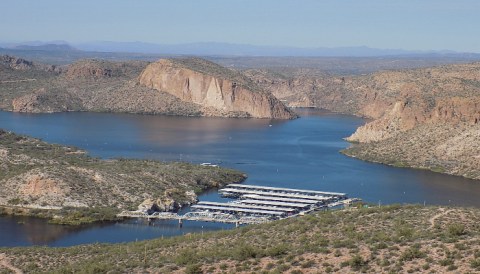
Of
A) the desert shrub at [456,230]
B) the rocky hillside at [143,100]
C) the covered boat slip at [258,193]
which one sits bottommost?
the rocky hillside at [143,100]

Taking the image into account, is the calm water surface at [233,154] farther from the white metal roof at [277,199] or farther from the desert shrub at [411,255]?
the desert shrub at [411,255]

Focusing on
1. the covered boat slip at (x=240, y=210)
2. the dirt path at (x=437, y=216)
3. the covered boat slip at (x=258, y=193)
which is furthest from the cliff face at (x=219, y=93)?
the dirt path at (x=437, y=216)

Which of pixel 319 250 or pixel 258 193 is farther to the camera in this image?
pixel 258 193

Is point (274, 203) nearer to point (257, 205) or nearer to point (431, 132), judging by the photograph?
point (257, 205)

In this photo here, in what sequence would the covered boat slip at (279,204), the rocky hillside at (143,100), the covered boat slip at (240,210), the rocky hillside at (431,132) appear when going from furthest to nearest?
the rocky hillside at (143,100)
the rocky hillside at (431,132)
the covered boat slip at (279,204)
the covered boat slip at (240,210)

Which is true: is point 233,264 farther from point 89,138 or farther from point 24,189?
point 89,138

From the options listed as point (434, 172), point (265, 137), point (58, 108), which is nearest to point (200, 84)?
point (58, 108)

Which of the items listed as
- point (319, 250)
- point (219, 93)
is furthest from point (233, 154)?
point (319, 250)

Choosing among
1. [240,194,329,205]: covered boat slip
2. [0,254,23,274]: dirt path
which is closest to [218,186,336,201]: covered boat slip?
[240,194,329,205]: covered boat slip
